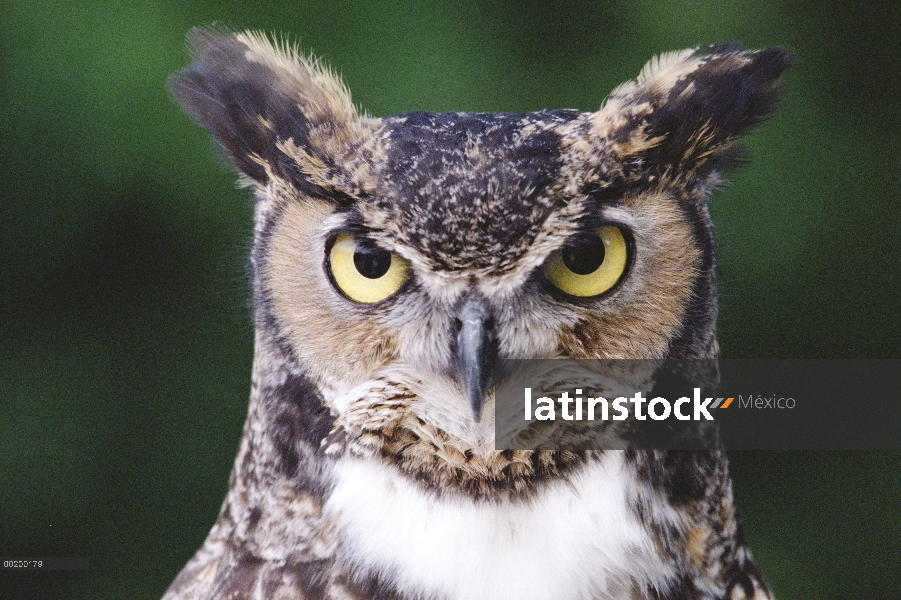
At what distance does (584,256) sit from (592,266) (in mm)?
19

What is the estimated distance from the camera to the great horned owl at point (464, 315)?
945mm

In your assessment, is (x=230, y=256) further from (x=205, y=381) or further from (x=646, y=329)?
(x=205, y=381)

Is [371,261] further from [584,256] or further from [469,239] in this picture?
[584,256]

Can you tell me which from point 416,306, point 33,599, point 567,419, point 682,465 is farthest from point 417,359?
point 33,599

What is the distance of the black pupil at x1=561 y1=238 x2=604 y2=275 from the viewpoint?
949mm

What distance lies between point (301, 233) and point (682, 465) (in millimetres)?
554

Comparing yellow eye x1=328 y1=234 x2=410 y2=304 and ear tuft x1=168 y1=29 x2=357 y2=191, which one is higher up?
ear tuft x1=168 y1=29 x2=357 y2=191

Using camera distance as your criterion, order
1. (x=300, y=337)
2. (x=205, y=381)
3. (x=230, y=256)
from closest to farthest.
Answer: (x=300, y=337)
(x=230, y=256)
(x=205, y=381)

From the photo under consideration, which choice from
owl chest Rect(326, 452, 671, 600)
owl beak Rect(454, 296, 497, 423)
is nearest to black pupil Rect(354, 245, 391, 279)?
owl beak Rect(454, 296, 497, 423)

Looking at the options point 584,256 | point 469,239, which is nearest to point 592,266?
point 584,256

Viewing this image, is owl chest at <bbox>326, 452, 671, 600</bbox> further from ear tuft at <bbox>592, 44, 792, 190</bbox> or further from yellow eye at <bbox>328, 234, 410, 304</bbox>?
ear tuft at <bbox>592, 44, 792, 190</bbox>

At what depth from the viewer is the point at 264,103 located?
1.10 metres

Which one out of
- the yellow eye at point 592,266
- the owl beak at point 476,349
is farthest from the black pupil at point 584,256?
the owl beak at point 476,349

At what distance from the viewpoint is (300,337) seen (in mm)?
1041
